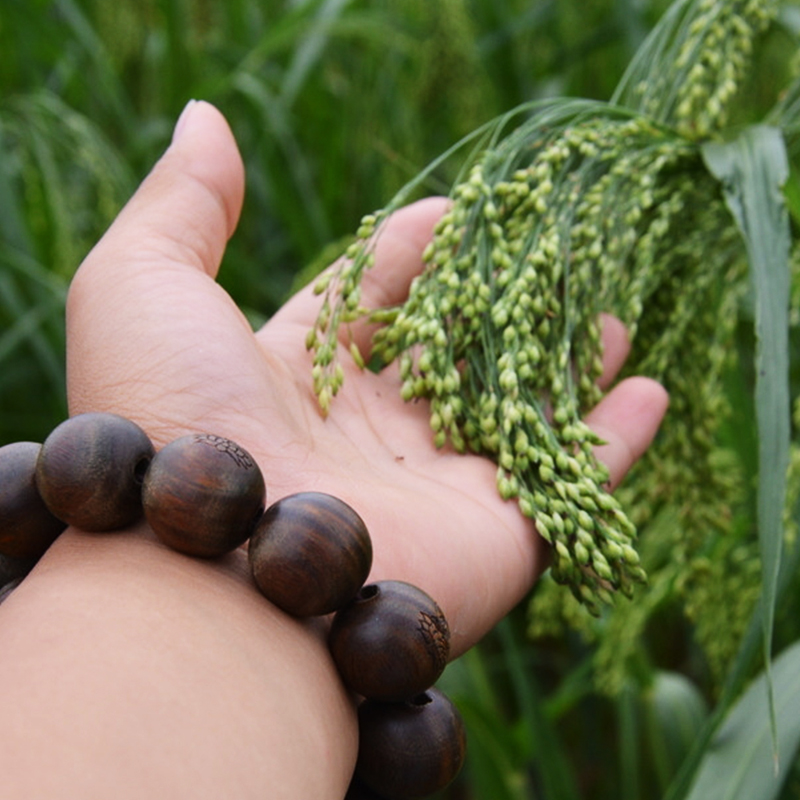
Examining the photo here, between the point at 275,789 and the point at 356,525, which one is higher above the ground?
Answer: the point at 356,525

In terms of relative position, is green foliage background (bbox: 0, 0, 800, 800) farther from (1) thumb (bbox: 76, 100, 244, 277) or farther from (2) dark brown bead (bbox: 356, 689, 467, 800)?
(2) dark brown bead (bbox: 356, 689, 467, 800)

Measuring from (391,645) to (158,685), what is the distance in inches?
10.1

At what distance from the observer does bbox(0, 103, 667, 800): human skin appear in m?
0.91

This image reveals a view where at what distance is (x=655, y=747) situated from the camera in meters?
2.02

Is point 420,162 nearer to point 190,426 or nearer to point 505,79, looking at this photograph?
point 505,79

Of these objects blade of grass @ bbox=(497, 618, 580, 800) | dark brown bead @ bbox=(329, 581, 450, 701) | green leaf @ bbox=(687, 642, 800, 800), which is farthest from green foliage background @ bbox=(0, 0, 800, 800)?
dark brown bead @ bbox=(329, 581, 450, 701)

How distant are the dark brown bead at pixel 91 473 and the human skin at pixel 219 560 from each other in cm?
4

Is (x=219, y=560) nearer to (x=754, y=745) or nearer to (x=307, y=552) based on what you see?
(x=307, y=552)

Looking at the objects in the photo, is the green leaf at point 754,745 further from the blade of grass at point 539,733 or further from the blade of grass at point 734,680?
the blade of grass at point 539,733

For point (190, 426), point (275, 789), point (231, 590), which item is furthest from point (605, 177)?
point (275, 789)

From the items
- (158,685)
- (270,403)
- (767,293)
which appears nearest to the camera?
(158,685)

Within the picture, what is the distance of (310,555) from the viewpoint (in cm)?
109

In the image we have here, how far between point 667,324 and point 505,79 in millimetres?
1178

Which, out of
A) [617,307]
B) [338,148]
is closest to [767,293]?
[617,307]
